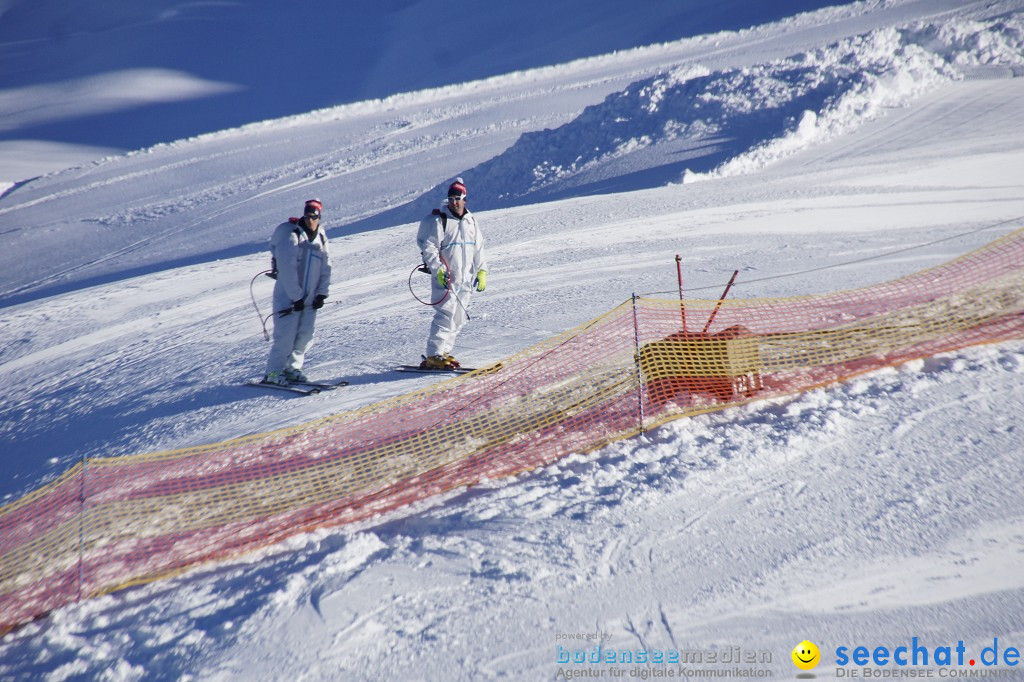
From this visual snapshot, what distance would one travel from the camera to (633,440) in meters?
4.89

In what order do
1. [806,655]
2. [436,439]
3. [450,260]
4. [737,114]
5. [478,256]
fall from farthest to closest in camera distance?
[737,114] → [478,256] → [450,260] → [436,439] → [806,655]

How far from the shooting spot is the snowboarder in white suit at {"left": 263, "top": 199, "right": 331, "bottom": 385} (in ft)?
19.9

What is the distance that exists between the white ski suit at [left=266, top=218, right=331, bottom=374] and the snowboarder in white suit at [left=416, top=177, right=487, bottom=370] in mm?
921

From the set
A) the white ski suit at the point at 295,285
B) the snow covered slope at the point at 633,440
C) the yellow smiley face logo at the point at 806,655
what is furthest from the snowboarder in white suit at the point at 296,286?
the yellow smiley face logo at the point at 806,655

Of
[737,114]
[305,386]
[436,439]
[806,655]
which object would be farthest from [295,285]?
[737,114]

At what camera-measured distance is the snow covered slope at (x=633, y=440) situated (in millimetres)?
3369

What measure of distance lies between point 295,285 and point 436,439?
2098 millimetres

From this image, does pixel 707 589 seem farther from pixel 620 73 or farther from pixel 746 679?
pixel 620 73

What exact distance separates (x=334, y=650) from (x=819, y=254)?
7.98m

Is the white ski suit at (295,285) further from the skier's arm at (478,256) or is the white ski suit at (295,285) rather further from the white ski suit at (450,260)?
the skier's arm at (478,256)

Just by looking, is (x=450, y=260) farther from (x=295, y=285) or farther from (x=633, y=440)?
(x=633, y=440)

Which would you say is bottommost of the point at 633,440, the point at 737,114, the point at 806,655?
the point at 806,655

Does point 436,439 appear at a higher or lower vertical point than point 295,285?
lower

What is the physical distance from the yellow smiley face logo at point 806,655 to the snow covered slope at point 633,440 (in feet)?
0.16
